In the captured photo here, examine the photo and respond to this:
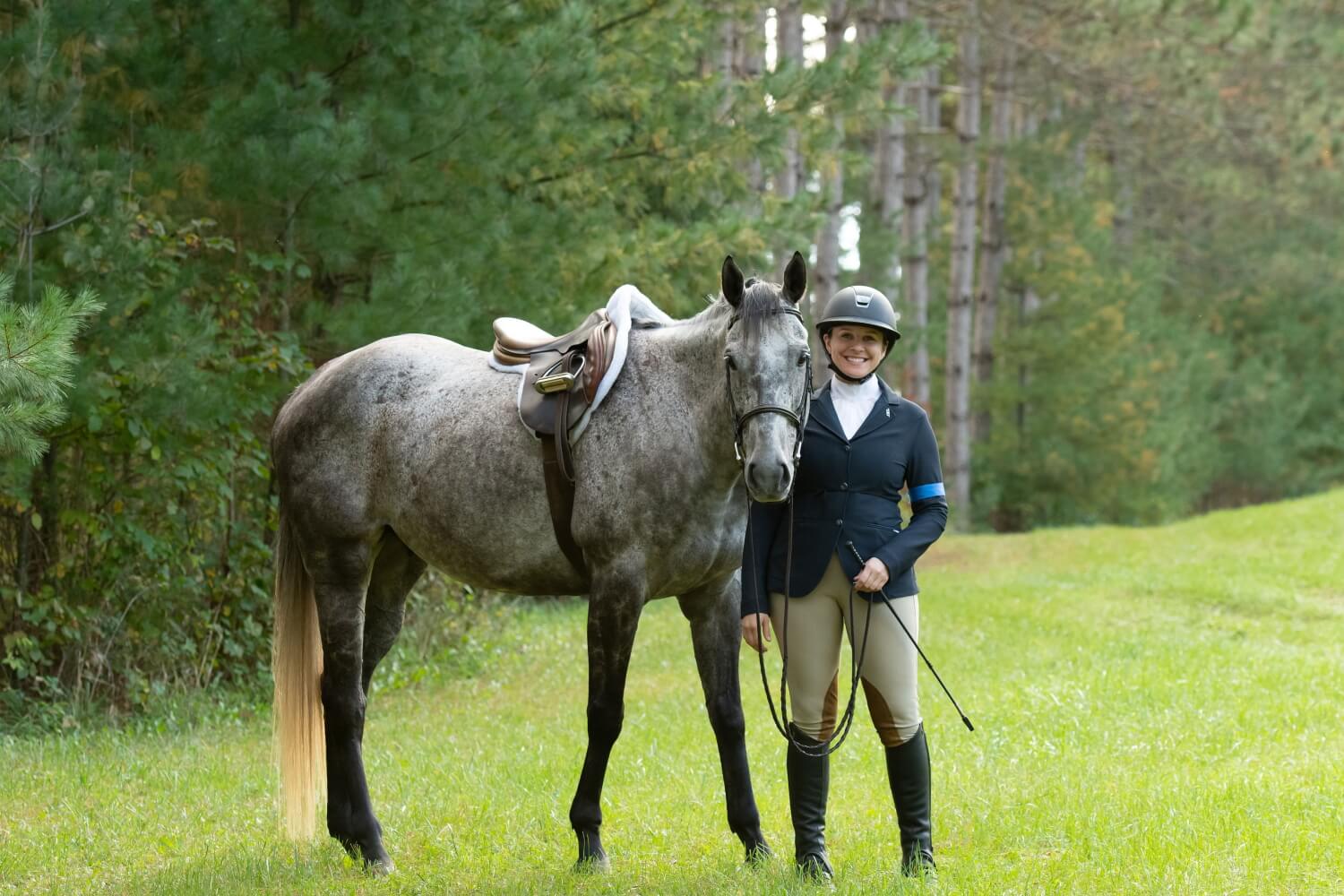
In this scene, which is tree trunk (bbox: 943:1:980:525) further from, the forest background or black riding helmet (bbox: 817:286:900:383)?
black riding helmet (bbox: 817:286:900:383)

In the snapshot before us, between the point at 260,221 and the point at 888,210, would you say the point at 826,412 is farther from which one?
the point at 888,210

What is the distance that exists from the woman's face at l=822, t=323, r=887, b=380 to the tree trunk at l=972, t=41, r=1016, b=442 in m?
20.8

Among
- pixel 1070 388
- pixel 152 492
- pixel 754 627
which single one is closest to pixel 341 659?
pixel 754 627

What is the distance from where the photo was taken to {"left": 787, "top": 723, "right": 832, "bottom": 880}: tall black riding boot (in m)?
4.61

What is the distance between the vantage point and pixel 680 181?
1075 centimetres

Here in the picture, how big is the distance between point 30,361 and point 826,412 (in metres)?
2.66

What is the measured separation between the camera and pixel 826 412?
4.57m

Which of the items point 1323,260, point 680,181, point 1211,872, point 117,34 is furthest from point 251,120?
point 1323,260

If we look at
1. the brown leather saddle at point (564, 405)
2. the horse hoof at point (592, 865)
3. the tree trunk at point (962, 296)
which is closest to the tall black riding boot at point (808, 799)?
the horse hoof at point (592, 865)

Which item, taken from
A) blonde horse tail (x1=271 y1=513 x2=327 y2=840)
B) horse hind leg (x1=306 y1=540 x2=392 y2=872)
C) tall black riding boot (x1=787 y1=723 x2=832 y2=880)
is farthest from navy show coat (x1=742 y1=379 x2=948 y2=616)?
blonde horse tail (x1=271 y1=513 x2=327 y2=840)

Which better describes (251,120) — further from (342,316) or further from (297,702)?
(297,702)

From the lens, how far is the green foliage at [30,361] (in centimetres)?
442

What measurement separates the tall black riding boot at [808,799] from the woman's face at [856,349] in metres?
1.24

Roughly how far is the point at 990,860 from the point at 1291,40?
73.7ft
